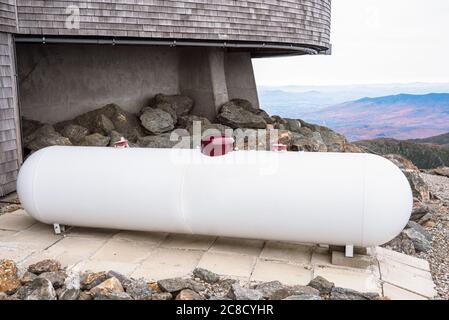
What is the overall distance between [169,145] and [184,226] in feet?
16.9

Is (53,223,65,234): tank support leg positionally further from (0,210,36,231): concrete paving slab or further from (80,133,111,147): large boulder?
(80,133,111,147): large boulder

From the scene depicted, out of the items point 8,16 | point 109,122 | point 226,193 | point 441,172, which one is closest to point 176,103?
point 109,122

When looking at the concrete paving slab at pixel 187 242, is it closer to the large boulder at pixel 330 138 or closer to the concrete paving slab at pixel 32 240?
the concrete paving slab at pixel 32 240

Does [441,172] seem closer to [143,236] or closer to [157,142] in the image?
[157,142]

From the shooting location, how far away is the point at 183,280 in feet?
12.7

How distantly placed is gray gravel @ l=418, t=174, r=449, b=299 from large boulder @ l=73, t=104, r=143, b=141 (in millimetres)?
6457

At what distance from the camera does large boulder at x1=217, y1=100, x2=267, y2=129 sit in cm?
1131

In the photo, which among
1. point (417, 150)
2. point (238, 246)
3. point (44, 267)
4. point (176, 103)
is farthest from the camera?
point (417, 150)

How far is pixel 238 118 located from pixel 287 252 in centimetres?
695

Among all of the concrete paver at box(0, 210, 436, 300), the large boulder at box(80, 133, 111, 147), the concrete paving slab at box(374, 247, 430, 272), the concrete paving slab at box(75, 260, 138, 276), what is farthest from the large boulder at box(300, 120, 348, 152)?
the concrete paving slab at box(75, 260, 138, 276)

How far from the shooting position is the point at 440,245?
21.9ft
